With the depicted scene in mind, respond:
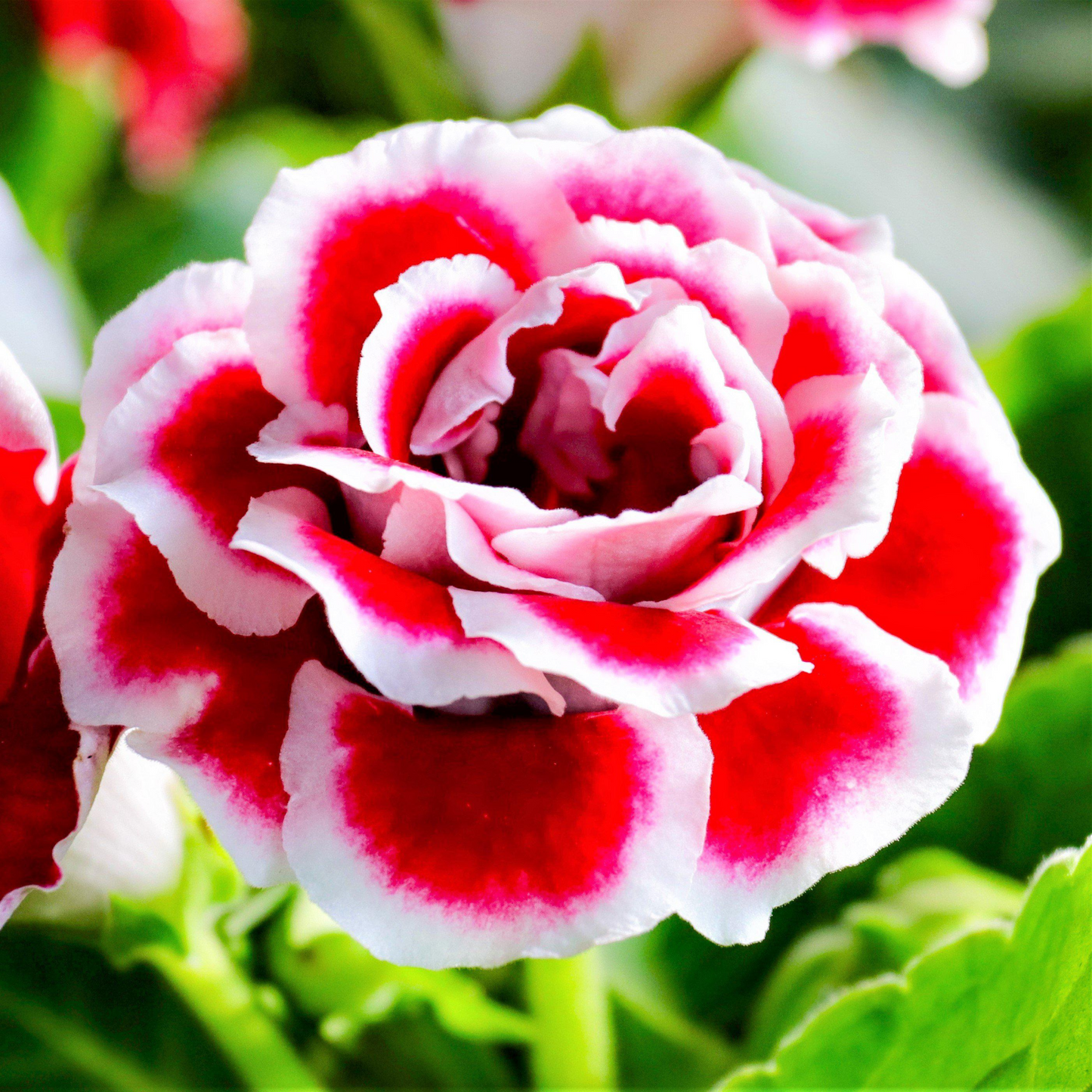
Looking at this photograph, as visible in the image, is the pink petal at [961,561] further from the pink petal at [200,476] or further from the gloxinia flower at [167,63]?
the gloxinia flower at [167,63]

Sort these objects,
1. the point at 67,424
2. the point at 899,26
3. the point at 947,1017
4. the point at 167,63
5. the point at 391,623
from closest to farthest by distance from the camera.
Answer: the point at 391,623 → the point at 947,1017 → the point at 67,424 → the point at 899,26 → the point at 167,63

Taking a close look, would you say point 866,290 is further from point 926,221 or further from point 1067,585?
point 926,221

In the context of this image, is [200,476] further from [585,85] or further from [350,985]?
[585,85]

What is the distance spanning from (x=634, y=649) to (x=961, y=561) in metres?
0.09

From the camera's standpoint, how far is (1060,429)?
1.63 ft

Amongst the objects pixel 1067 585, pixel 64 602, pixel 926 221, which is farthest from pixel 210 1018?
pixel 926 221

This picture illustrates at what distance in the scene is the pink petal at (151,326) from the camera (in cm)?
25

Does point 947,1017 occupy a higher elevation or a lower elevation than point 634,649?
lower

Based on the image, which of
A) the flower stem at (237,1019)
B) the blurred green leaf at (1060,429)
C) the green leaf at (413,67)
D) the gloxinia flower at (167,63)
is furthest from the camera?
the gloxinia flower at (167,63)

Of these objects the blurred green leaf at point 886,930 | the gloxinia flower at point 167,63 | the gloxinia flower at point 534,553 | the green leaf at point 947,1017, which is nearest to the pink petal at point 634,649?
the gloxinia flower at point 534,553

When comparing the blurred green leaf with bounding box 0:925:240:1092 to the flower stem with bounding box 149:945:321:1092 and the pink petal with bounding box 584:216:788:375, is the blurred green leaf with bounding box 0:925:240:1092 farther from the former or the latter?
the pink petal with bounding box 584:216:788:375

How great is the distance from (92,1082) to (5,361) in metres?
0.28

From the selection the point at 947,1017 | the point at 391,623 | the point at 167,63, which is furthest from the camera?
the point at 167,63

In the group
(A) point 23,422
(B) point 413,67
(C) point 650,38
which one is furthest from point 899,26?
(A) point 23,422
